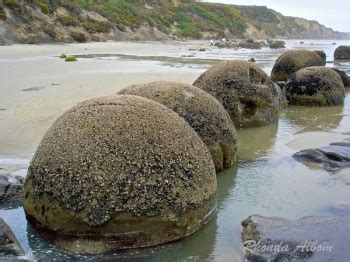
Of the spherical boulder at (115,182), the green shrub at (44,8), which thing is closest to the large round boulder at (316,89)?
the spherical boulder at (115,182)

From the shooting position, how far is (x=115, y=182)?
12.7ft

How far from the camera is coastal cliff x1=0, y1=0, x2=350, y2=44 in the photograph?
32.1 m

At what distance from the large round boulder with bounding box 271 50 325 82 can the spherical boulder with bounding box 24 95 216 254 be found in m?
12.4

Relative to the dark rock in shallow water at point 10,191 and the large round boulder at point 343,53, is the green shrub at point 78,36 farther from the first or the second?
the dark rock in shallow water at point 10,191

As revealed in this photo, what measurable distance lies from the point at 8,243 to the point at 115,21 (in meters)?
44.2

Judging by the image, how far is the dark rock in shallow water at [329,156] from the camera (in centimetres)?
643

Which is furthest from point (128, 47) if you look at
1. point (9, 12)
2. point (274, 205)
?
point (274, 205)

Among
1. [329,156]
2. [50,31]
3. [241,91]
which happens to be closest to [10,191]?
[329,156]

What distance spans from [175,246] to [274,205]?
4.64 feet

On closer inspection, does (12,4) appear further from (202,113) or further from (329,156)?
(329,156)

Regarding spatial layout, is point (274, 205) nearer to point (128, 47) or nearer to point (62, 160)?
point (62, 160)

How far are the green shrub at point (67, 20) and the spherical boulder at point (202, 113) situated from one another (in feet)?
105

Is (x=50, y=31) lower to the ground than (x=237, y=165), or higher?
higher

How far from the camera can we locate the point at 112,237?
12.7 feet
